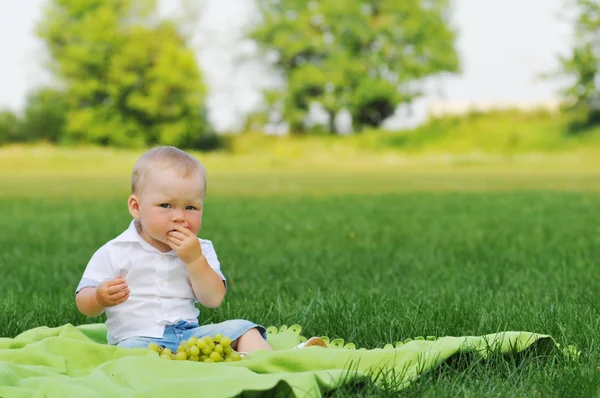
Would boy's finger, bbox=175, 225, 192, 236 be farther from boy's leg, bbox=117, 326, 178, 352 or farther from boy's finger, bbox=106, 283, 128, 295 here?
boy's leg, bbox=117, 326, 178, 352

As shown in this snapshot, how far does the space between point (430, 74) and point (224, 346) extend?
172 ft

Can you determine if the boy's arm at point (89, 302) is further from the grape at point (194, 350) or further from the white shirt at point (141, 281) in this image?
the grape at point (194, 350)

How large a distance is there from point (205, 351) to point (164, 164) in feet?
2.70

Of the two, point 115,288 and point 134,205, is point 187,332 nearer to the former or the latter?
point 115,288

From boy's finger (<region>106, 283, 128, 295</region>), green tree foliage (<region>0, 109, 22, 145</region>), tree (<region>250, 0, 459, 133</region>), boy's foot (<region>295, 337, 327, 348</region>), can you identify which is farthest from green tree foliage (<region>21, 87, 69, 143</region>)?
boy's foot (<region>295, 337, 327, 348</region>)

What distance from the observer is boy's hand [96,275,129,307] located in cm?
353

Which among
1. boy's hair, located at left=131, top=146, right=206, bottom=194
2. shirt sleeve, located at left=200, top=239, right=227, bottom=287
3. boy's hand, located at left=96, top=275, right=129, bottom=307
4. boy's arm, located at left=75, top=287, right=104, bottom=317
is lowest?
boy's arm, located at left=75, top=287, right=104, bottom=317

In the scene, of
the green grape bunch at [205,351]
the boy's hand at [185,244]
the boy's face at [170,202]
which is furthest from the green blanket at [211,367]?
the boy's face at [170,202]

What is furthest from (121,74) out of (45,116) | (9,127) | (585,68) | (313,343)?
(313,343)

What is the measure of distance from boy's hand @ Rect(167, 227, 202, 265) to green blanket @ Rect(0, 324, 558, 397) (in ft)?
1.50

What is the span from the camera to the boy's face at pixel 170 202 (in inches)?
144

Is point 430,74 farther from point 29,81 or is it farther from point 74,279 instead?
point 74,279

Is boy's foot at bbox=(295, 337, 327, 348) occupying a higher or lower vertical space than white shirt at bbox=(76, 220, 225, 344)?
lower

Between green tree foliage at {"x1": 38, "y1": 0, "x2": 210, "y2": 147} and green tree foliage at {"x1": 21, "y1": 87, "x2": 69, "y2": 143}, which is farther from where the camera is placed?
green tree foliage at {"x1": 21, "y1": 87, "x2": 69, "y2": 143}
